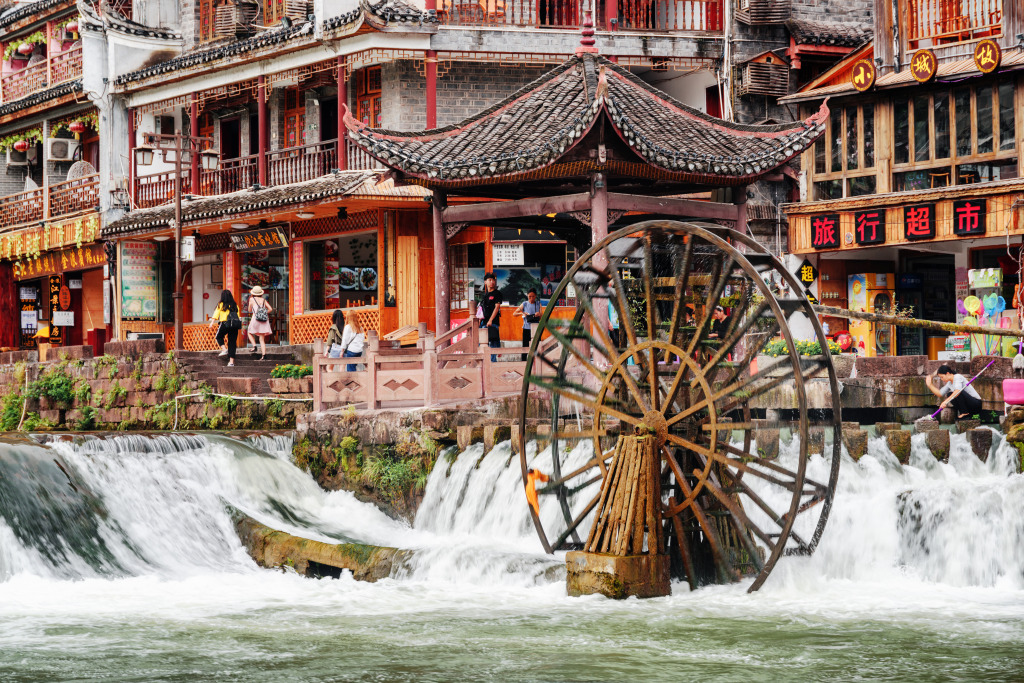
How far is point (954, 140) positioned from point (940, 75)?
1.23 meters

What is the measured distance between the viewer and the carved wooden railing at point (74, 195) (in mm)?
34500

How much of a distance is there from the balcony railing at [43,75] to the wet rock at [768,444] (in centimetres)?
2467

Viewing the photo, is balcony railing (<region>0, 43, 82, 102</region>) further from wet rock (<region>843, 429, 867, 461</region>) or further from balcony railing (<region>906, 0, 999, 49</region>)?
wet rock (<region>843, 429, 867, 461</region>)

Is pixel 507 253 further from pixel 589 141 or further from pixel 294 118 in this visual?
pixel 589 141

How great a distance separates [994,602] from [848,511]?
2.20 metres

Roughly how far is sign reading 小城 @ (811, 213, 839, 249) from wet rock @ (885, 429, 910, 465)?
10931 millimetres

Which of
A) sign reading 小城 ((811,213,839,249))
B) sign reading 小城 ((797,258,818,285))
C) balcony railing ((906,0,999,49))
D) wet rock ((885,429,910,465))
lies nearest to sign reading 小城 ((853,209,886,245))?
sign reading 小城 ((811,213,839,249))

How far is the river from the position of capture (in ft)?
35.2

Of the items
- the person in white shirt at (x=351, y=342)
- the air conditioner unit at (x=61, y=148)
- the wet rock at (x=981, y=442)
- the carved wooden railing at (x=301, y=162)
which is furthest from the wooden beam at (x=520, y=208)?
the air conditioner unit at (x=61, y=148)

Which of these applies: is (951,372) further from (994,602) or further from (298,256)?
(298,256)

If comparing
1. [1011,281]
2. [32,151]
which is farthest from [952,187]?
[32,151]

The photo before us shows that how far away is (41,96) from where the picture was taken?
35656 millimetres

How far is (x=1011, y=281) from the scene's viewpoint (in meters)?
24.9

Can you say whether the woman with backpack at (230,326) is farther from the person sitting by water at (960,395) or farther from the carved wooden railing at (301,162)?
the person sitting by water at (960,395)
